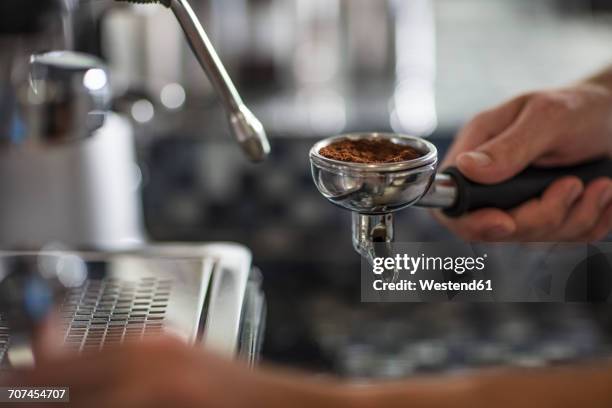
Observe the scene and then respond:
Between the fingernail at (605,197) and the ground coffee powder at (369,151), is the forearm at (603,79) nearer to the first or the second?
the fingernail at (605,197)

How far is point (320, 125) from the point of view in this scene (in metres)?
1.66

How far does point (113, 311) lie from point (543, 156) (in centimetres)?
36

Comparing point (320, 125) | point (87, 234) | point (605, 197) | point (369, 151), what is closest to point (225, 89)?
point (369, 151)

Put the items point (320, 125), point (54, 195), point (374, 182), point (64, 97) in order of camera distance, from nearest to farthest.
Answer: point (374, 182), point (64, 97), point (54, 195), point (320, 125)

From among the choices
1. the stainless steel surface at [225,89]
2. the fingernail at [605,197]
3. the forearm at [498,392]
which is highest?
the stainless steel surface at [225,89]

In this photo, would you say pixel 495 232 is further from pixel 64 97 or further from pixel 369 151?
pixel 64 97

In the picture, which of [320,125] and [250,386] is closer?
[250,386]

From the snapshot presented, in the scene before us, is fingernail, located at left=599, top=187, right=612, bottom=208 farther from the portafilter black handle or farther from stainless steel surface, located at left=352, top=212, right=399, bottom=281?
stainless steel surface, located at left=352, top=212, right=399, bottom=281

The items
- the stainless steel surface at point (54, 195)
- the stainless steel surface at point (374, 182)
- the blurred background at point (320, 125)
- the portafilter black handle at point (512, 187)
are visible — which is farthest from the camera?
the blurred background at point (320, 125)

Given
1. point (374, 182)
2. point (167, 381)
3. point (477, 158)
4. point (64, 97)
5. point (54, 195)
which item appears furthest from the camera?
point (54, 195)

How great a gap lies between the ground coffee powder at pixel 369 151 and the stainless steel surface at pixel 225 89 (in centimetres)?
5

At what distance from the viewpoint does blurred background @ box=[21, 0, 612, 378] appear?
1.28 meters

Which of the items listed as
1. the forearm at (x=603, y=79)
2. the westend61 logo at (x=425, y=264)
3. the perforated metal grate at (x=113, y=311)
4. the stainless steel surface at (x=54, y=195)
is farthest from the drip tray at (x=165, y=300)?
the forearm at (x=603, y=79)

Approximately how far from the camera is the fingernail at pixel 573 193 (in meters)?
0.68
